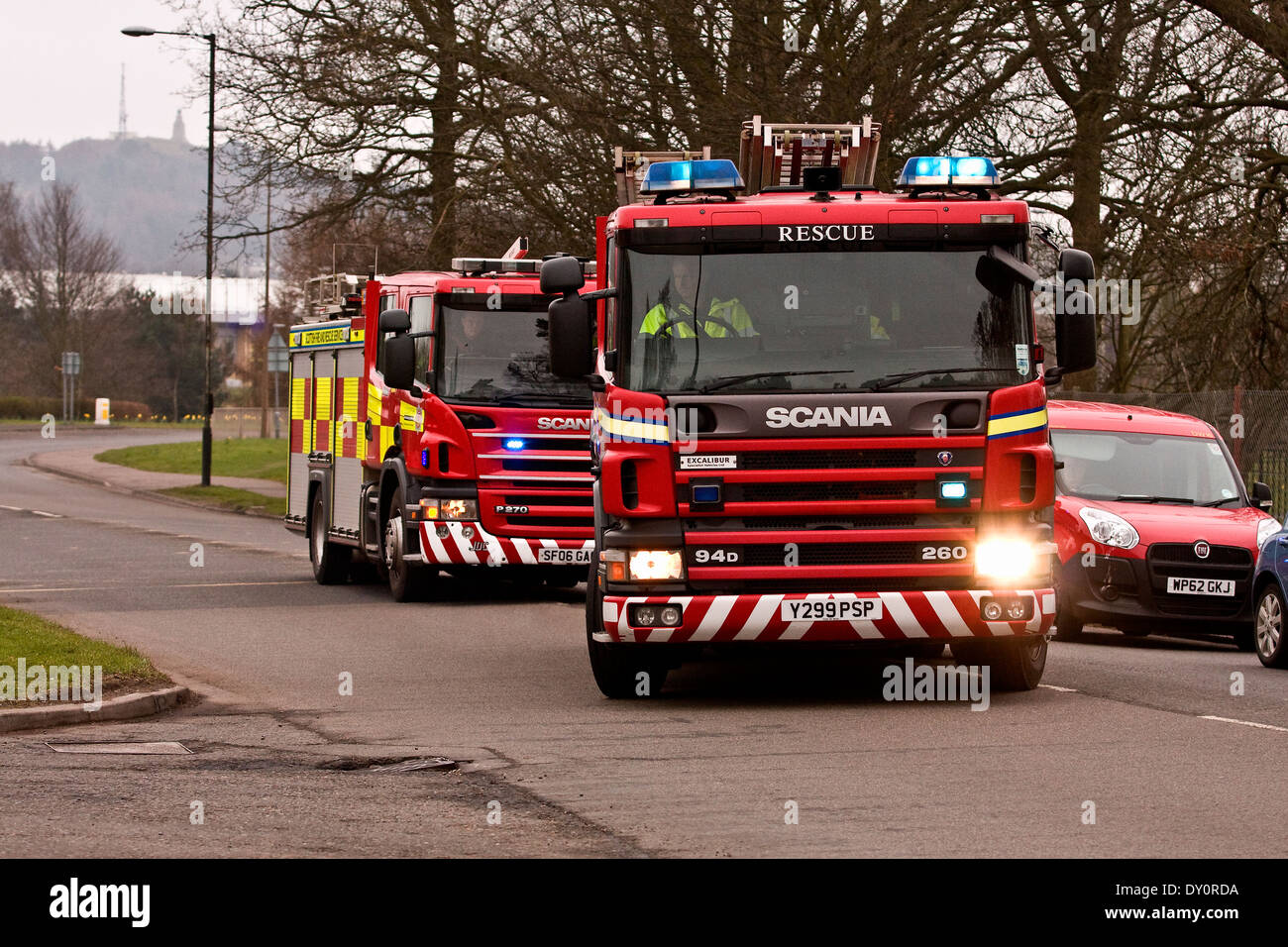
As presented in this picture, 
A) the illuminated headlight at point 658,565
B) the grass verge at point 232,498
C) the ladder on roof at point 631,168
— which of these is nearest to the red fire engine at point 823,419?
the illuminated headlight at point 658,565

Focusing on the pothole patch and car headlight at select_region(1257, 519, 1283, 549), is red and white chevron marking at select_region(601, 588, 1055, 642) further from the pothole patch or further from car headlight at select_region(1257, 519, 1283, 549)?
car headlight at select_region(1257, 519, 1283, 549)

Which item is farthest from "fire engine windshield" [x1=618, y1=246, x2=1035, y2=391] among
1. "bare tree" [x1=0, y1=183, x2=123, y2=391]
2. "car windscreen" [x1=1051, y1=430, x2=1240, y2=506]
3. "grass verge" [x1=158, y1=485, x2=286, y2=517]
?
"bare tree" [x1=0, y1=183, x2=123, y2=391]

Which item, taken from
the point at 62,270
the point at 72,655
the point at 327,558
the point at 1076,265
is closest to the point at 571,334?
the point at 1076,265

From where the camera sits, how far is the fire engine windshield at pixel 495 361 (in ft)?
57.8

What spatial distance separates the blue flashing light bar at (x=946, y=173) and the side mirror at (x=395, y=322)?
7462mm

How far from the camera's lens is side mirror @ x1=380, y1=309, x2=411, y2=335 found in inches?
688

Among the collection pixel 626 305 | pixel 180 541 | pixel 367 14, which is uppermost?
pixel 367 14

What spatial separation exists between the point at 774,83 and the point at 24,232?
78.7m

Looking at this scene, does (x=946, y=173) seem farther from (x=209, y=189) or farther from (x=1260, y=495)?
(x=209, y=189)

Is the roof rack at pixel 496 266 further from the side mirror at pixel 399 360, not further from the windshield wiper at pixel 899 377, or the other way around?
the windshield wiper at pixel 899 377

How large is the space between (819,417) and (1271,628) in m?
5.47
